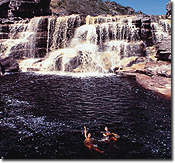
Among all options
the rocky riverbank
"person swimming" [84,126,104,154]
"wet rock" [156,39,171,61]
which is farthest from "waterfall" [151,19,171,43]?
"person swimming" [84,126,104,154]

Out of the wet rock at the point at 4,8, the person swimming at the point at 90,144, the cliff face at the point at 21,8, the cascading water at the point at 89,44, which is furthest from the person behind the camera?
→ the wet rock at the point at 4,8

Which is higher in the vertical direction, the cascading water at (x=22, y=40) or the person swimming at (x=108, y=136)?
the cascading water at (x=22, y=40)

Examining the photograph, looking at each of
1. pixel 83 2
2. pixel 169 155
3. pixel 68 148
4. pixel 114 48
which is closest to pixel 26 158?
pixel 68 148

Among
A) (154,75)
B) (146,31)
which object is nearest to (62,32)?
(146,31)

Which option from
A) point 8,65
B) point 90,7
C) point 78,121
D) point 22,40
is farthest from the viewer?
point 90,7

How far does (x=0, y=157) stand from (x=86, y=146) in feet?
10.6

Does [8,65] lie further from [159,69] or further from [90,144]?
[90,144]

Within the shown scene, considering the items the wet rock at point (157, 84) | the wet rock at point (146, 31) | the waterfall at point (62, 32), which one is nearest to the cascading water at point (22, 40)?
the waterfall at point (62, 32)

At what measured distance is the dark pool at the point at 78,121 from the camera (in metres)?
7.46

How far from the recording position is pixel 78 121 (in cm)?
1007

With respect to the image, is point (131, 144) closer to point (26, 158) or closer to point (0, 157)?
point (26, 158)

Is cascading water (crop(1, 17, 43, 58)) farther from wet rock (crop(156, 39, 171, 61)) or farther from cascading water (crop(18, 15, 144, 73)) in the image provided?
wet rock (crop(156, 39, 171, 61))

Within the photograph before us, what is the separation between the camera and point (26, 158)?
704cm

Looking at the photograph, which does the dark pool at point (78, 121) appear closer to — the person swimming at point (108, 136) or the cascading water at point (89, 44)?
the person swimming at point (108, 136)
